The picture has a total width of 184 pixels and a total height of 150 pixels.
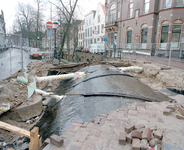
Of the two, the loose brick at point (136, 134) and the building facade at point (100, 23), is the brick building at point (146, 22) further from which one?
the loose brick at point (136, 134)

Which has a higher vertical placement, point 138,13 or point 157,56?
point 138,13

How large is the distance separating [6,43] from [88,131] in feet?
19.9

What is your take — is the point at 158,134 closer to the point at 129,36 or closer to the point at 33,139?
the point at 33,139

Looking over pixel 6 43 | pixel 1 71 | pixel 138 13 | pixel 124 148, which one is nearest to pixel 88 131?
pixel 124 148

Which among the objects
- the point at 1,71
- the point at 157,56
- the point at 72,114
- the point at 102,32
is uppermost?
the point at 102,32

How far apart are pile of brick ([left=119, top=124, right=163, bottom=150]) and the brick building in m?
8.97

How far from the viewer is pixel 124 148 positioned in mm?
1966

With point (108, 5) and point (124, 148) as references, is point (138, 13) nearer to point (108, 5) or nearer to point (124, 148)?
point (108, 5)

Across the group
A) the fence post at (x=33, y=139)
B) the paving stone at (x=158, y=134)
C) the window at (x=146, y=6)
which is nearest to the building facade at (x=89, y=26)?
the window at (x=146, y=6)

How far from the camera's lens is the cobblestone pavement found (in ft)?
6.68

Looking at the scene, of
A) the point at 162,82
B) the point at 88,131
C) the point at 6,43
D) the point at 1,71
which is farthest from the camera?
the point at 162,82

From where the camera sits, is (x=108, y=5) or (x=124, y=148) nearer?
(x=124, y=148)

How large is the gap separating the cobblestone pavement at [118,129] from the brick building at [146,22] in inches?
325

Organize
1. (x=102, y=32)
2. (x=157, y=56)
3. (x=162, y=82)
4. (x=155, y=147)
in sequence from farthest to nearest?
(x=102, y=32), (x=157, y=56), (x=162, y=82), (x=155, y=147)
